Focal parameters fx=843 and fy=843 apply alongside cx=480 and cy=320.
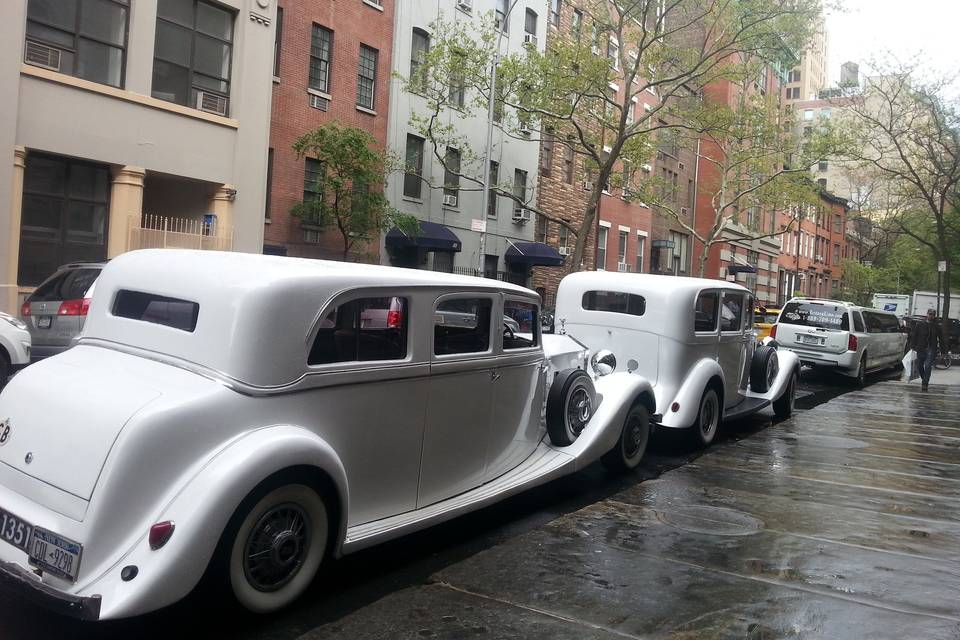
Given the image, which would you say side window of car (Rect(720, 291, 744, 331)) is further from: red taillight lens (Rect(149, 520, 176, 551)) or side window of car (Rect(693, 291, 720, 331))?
red taillight lens (Rect(149, 520, 176, 551))

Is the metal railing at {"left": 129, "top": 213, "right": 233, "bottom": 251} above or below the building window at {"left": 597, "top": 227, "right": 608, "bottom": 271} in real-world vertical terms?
below

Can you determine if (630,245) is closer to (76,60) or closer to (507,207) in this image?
(507,207)

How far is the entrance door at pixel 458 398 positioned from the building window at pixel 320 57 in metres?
20.0

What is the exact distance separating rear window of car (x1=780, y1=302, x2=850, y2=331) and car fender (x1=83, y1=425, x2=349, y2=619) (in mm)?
17383

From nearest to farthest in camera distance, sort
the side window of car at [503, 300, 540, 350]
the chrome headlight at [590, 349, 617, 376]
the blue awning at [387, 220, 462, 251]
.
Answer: the side window of car at [503, 300, 540, 350]
the chrome headlight at [590, 349, 617, 376]
the blue awning at [387, 220, 462, 251]

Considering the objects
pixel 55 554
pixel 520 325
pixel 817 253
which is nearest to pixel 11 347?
pixel 520 325

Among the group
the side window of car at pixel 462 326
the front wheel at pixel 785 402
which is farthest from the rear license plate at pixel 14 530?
the front wheel at pixel 785 402

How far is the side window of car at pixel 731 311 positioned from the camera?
33.2 ft

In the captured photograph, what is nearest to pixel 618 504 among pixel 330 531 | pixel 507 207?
pixel 330 531

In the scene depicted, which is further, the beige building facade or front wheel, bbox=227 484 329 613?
the beige building facade

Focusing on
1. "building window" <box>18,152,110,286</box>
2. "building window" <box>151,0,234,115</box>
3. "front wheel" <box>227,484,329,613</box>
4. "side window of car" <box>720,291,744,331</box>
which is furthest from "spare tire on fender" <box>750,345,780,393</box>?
"building window" <box>151,0,234,115</box>

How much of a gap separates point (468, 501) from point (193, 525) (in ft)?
6.86

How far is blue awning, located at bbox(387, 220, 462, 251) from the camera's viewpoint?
85.6 feet

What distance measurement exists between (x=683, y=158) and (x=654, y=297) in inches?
1650
